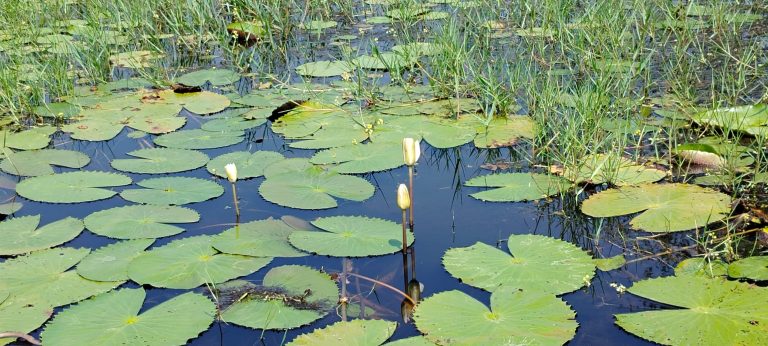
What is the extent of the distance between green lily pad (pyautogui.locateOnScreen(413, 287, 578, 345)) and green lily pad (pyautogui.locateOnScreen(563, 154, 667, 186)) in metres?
0.97

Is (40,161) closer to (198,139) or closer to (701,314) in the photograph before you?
(198,139)

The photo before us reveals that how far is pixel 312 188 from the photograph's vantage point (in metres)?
3.27

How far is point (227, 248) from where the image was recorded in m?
2.76

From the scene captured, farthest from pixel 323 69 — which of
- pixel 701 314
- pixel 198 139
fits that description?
pixel 701 314

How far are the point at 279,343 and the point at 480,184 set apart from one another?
4.17ft

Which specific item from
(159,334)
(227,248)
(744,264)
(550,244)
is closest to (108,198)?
(227,248)

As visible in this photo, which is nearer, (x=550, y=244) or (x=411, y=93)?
(x=550, y=244)

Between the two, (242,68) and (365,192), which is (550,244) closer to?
(365,192)

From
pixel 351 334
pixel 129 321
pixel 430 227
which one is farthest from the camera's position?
pixel 430 227

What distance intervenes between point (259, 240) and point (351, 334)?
0.72 m

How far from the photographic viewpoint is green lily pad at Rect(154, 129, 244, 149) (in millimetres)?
3861

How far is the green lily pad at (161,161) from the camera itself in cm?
358

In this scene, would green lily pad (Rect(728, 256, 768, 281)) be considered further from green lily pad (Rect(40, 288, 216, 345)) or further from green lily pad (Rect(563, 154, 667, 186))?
green lily pad (Rect(40, 288, 216, 345))

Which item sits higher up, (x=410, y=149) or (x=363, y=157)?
(x=410, y=149)
